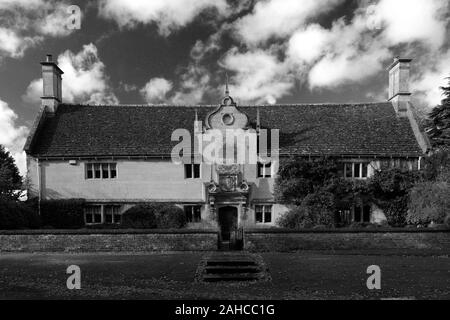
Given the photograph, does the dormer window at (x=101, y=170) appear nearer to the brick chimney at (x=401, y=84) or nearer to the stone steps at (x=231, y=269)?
the stone steps at (x=231, y=269)

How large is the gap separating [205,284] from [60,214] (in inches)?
694

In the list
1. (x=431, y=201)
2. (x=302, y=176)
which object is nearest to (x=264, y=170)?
(x=302, y=176)

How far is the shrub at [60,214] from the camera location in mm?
27375

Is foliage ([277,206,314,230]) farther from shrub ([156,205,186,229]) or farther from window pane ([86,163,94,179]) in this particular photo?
window pane ([86,163,94,179])

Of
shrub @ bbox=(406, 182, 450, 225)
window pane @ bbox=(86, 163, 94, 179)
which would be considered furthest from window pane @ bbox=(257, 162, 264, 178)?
window pane @ bbox=(86, 163, 94, 179)

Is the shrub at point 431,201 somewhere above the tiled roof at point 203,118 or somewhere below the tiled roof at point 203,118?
below

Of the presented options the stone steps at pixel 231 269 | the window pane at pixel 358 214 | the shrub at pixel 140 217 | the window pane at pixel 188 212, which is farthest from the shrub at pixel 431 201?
the shrub at pixel 140 217

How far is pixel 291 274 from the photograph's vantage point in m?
15.1

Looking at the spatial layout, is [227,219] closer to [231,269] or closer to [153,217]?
[153,217]

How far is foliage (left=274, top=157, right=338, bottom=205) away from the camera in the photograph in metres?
26.8

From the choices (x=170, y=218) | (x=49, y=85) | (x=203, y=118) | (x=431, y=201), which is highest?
(x=49, y=85)

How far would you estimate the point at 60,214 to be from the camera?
27391 mm

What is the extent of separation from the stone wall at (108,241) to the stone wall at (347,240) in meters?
2.79

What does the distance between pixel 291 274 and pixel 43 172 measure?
2135 centimetres
